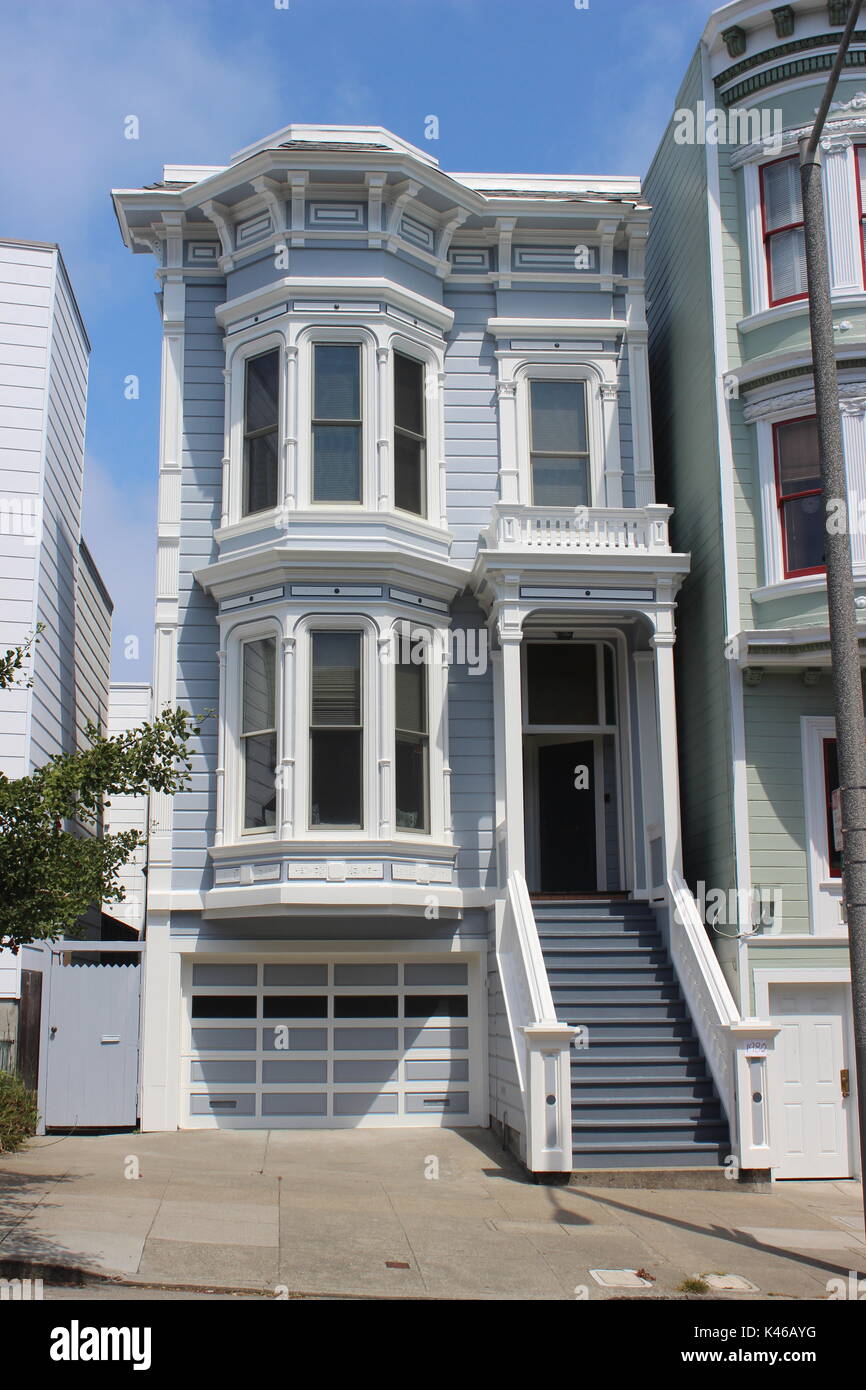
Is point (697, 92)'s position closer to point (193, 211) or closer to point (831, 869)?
point (193, 211)

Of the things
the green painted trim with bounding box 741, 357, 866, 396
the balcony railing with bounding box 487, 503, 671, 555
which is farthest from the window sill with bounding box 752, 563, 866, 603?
the green painted trim with bounding box 741, 357, 866, 396

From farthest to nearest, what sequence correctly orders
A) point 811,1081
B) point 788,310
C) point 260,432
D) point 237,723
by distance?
point 260,432 < point 237,723 < point 788,310 < point 811,1081

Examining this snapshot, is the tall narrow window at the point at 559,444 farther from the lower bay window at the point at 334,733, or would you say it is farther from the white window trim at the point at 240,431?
the white window trim at the point at 240,431

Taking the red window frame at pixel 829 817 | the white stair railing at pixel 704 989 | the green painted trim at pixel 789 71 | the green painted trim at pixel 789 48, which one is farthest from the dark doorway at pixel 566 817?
the green painted trim at pixel 789 48

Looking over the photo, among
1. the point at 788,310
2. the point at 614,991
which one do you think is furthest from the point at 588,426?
the point at 614,991

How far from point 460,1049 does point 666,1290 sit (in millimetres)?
7049

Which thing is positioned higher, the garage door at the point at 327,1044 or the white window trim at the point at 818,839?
the white window trim at the point at 818,839

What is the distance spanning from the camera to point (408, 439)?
16094mm

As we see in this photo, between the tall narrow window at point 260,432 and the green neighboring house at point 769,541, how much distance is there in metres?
5.01

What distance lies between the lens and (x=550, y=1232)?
10086mm

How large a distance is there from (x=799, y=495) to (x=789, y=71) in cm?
493

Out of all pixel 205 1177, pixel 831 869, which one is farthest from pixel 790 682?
pixel 205 1177

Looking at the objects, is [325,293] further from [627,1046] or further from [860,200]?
Result: [627,1046]

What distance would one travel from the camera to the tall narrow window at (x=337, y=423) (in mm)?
15547
